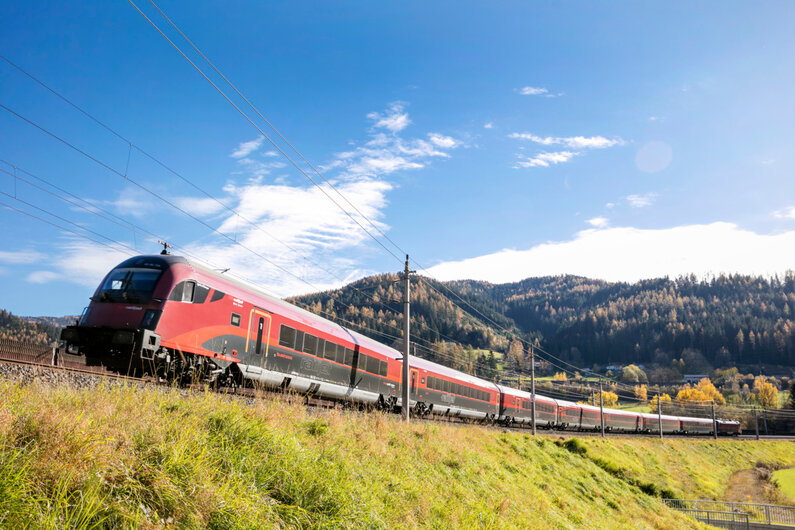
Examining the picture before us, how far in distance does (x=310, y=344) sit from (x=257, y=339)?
3.17 meters

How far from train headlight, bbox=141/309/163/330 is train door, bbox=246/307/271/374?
3442 mm

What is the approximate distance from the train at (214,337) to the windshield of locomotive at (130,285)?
3 centimetres

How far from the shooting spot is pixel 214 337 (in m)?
14.2

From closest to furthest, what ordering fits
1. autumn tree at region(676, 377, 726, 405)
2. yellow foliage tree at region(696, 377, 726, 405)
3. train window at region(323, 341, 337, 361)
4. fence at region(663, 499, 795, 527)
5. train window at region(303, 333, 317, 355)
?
train window at region(303, 333, 317, 355), train window at region(323, 341, 337, 361), fence at region(663, 499, 795, 527), yellow foliage tree at region(696, 377, 726, 405), autumn tree at region(676, 377, 726, 405)

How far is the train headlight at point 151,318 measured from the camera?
1256cm

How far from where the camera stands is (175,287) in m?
13.2

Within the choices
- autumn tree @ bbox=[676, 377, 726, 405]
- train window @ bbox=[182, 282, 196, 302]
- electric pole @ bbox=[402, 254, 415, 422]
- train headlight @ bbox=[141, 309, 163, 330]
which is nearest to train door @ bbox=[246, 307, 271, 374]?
train window @ bbox=[182, 282, 196, 302]

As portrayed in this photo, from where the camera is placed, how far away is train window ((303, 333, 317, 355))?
18.7 metres

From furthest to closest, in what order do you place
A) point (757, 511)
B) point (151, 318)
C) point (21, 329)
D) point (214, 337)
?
point (21, 329) < point (757, 511) < point (214, 337) < point (151, 318)

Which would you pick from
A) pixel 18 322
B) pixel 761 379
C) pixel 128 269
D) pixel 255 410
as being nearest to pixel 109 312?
pixel 128 269

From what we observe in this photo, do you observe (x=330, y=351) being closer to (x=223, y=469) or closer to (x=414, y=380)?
(x=414, y=380)

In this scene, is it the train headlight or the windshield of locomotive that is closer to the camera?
the train headlight

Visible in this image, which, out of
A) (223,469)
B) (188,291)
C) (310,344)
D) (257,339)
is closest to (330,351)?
(310,344)

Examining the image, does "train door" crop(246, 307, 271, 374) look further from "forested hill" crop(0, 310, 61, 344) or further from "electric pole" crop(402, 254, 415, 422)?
"forested hill" crop(0, 310, 61, 344)
